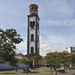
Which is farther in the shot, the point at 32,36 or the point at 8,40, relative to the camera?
the point at 32,36

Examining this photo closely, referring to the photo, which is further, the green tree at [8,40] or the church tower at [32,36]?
the church tower at [32,36]

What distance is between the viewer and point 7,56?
50.0 feet

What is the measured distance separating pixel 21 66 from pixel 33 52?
829cm

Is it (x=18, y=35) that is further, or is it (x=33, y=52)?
(x=33, y=52)

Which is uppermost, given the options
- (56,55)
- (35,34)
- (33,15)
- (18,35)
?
(33,15)

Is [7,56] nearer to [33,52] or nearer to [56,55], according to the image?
[56,55]

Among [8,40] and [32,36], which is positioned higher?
[32,36]

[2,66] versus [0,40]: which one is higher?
[0,40]

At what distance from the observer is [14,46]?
1733cm

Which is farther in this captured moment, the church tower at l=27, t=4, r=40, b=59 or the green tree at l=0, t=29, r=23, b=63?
the church tower at l=27, t=4, r=40, b=59

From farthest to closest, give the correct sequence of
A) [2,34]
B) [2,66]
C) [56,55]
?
[2,66] < [56,55] < [2,34]

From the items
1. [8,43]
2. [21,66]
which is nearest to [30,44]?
[21,66]

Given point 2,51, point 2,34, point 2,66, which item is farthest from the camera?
point 2,66

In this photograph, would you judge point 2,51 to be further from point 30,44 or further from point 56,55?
point 30,44
